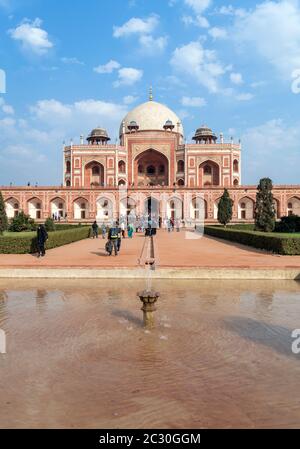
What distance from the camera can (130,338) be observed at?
4.09 meters

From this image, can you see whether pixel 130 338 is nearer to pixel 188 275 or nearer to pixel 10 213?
pixel 188 275

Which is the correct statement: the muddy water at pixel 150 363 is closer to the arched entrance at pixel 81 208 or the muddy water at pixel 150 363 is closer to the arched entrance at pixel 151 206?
the arched entrance at pixel 151 206

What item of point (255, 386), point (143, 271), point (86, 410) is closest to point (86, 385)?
point (86, 410)

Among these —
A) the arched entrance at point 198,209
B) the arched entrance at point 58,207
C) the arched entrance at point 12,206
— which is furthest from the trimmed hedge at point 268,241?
the arched entrance at point 12,206

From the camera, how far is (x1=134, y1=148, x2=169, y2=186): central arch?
4488 centimetres

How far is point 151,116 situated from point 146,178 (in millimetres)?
8265

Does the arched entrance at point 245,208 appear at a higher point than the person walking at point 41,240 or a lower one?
higher

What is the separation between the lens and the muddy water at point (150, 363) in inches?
99.0

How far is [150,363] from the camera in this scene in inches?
134

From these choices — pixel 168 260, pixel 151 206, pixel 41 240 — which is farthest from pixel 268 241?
pixel 151 206

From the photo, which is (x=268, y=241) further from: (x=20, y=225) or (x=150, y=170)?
(x=150, y=170)

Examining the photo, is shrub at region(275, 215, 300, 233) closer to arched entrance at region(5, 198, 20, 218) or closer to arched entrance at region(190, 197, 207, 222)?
arched entrance at region(190, 197, 207, 222)

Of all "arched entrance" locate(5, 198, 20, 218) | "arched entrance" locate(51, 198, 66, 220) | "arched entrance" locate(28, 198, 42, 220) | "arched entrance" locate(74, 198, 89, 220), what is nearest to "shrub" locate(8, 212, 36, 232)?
"arched entrance" locate(51, 198, 66, 220)

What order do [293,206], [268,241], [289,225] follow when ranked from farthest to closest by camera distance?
[293,206] → [289,225] → [268,241]
